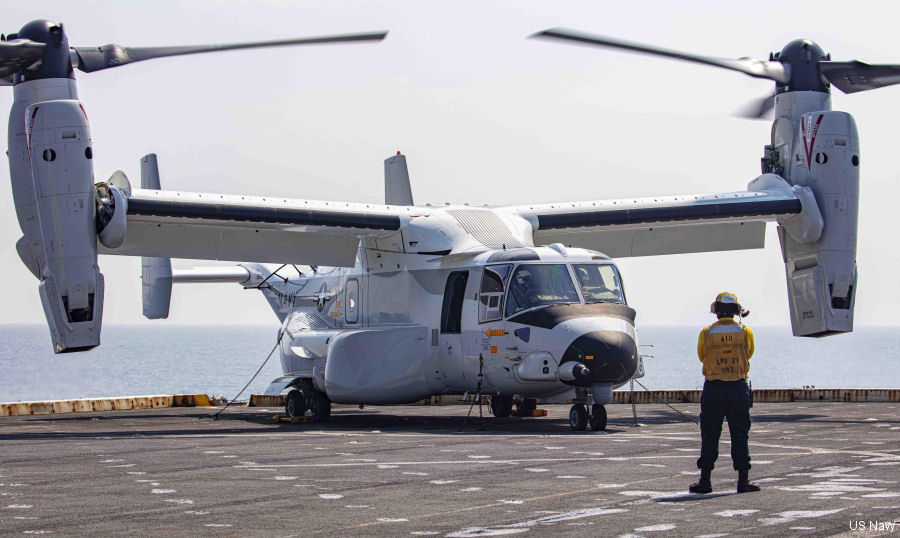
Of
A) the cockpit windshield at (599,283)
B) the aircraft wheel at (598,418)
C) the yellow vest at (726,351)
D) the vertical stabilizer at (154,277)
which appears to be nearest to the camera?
the yellow vest at (726,351)

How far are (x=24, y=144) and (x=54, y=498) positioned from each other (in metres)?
10.9

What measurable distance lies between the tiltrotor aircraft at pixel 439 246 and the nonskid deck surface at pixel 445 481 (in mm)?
1467

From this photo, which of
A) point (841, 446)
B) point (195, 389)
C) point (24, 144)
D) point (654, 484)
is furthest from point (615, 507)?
point (195, 389)

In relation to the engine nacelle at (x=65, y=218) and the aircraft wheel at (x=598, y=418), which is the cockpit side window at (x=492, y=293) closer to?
the aircraft wheel at (x=598, y=418)

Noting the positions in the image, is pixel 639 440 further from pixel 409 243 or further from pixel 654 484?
pixel 409 243

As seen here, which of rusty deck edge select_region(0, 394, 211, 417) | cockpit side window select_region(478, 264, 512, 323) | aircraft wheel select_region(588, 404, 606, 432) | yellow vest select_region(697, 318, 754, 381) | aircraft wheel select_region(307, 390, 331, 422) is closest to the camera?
yellow vest select_region(697, 318, 754, 381)

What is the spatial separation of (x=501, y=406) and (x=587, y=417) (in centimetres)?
421

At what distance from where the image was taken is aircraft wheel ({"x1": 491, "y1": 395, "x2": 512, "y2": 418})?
72.1 feet

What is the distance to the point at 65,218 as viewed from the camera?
19.1 m

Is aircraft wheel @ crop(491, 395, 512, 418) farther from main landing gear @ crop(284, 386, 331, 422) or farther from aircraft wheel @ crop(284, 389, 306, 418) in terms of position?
aircraft wheel @ crop(284, 389, 306, 418)

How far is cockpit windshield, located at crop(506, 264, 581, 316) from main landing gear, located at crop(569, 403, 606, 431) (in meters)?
1.72

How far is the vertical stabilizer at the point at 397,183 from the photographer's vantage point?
25.7 metres

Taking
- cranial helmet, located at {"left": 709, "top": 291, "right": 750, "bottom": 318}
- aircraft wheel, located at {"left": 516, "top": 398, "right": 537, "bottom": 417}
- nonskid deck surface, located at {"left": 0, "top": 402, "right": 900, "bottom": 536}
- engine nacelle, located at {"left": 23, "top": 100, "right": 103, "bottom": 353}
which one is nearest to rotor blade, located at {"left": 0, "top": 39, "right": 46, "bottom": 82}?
engine nacelle, located at {"left": 23, "top": 100, "right": 103, "bottom": 353}

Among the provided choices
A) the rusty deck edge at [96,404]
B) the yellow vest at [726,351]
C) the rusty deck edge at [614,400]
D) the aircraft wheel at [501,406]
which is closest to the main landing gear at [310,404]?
the rusty deck edge at [614,400]
